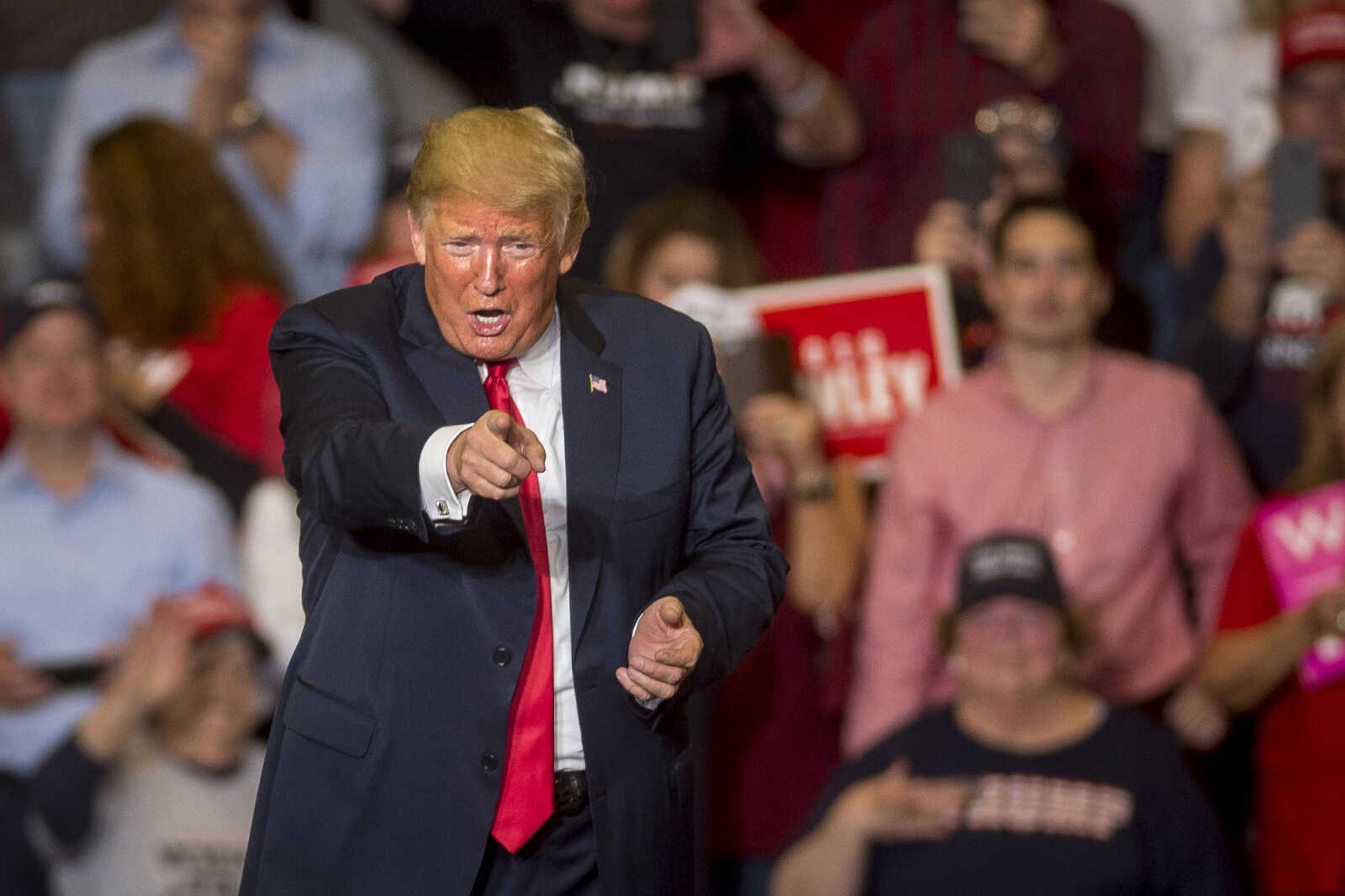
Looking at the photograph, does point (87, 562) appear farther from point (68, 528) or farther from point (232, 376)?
point (232, 376)

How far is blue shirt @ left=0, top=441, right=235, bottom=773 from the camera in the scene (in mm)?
4156

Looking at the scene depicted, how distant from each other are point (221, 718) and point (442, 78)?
2.20m

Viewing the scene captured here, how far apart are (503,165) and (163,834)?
8.50 ft

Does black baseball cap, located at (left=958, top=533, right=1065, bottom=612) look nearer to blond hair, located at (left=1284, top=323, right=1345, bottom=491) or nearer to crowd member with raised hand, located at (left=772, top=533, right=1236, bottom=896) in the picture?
crowd member with raised hand, located at (left=772, top=533, right=1236, bottom=896)

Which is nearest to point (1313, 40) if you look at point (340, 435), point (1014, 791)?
point (1014, 791)

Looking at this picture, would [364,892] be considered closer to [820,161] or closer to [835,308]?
[835,308]

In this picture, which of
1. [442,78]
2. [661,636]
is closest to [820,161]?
[442,78]

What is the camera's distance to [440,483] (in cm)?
176

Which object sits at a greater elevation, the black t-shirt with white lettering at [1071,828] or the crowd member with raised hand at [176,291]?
the crowd member with raised hand at [176,291]

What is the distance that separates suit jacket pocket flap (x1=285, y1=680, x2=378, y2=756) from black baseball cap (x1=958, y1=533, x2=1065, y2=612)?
2.32 meters

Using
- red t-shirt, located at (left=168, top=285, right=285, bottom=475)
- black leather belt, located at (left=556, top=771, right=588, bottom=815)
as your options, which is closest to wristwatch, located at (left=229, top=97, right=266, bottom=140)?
red t-shirt, located at (left=168, top=285, right=285, bottom=475)

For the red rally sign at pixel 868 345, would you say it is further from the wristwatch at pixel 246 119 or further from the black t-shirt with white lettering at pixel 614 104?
the wristwatch at pixel 246 119

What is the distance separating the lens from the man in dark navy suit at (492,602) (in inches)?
73.1

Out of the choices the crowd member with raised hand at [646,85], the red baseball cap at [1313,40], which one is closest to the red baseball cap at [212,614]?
the crowd member with raised hand at [646,85]
